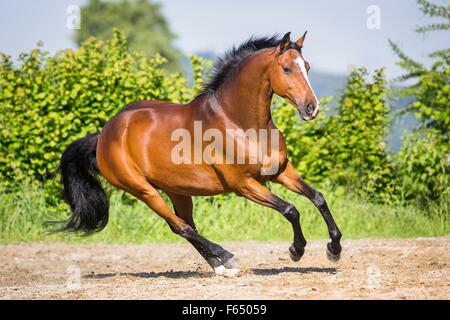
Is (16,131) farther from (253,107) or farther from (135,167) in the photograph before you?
(253,107)

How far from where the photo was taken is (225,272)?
6.28 meters

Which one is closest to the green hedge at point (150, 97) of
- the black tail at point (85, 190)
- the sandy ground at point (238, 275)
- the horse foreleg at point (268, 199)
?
the sandy ground at point (238, 275)

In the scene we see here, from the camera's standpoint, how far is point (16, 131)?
33.0 feet

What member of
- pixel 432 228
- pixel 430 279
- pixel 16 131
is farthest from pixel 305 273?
pixel 16 131

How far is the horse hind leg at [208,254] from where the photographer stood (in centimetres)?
619

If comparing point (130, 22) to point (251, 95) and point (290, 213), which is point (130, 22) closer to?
point (251, 95)

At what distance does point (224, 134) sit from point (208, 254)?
1132 millimetres

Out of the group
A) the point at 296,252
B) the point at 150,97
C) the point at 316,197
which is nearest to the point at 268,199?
the point at 316,197

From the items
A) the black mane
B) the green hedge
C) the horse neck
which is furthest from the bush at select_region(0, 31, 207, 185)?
the horse neck

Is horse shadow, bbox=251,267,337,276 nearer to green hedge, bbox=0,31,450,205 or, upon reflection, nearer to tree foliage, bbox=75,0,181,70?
green hedge, bbox=0,31,450,205

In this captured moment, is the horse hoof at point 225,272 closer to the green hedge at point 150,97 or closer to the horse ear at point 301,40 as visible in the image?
the horse ear at point 301,40

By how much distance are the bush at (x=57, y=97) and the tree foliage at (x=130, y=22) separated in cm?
3040

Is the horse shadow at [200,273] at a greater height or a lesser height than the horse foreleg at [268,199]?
lesser
